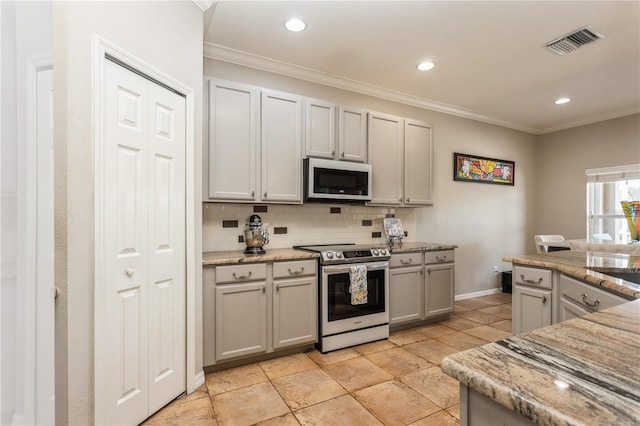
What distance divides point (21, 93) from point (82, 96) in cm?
126

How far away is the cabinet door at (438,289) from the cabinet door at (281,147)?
1.74 metres

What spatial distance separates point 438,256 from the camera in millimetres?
3643

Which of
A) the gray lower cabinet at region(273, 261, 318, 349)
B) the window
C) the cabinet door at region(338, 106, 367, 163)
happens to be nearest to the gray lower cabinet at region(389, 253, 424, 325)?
the gray lower cabinet at region(273, 261, 318, 349)

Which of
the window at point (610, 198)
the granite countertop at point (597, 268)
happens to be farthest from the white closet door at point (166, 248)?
the window at point (610, 198)

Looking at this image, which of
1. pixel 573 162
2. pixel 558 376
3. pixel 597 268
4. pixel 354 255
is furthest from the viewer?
pixel 573 162

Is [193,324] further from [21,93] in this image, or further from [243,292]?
[21,93]

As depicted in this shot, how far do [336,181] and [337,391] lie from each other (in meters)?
1.83

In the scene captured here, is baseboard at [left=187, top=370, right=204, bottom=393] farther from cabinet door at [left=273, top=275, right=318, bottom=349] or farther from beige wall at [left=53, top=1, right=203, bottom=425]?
beige wall at [left=53, top=1, right=203, bottom=425]

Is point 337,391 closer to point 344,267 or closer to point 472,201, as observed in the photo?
point 344,267

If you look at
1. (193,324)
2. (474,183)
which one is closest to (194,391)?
(193,324)

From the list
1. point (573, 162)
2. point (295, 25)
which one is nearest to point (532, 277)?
point (295, 25)

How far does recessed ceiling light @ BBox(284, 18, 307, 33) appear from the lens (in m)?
2.55

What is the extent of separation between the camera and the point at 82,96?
4.99 feet

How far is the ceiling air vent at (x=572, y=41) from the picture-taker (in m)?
2.70
